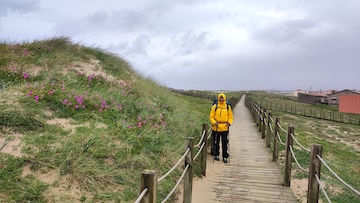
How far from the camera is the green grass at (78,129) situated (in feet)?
14.5

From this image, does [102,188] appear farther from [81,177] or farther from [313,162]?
[313,162]

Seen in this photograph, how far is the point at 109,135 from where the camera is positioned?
236 inches

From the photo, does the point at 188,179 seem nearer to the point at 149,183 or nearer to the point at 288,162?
the point at 149,183

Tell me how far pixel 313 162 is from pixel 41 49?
971 centimetres

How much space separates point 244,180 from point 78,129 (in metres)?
3.89

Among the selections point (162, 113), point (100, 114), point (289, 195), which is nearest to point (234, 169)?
point (289, 195)

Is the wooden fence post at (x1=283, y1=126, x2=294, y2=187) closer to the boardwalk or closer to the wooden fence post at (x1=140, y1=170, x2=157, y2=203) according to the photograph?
the boardwalk

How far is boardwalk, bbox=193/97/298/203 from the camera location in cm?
542

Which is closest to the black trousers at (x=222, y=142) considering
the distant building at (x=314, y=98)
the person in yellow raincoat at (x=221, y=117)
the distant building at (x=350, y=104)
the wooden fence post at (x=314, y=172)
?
the person in yellow raincoat at (x=221, y=117)

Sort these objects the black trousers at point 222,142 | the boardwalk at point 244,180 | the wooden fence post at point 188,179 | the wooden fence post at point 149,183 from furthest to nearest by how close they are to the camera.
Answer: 1. the black trousers at point 222,142
2. the boardwalk at point 244,180
3. the wooden fence post at point 188,179
4. the wooden fence post at point 149,183

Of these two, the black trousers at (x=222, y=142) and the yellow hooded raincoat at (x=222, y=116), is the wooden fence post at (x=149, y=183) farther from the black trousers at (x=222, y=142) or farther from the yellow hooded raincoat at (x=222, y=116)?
the black trousers at (x=222, y=142)

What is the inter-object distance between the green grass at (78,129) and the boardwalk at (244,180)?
33.4 inches

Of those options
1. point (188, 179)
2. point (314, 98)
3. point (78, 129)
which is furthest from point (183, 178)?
point (314, 98)

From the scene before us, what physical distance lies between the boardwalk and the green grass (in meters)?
0.85
